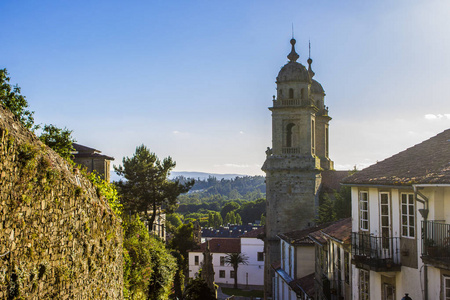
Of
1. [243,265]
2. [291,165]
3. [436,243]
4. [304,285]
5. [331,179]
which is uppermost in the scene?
[291,165]

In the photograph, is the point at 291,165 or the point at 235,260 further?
the point at 235,260

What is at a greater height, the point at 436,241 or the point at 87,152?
the point at 87,152

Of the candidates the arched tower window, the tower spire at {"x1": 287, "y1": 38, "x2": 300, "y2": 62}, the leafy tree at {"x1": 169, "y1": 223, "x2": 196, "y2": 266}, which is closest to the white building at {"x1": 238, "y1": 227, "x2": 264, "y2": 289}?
the leafy tree at {"x1": 169, "y1": 223, "x2": 196, "y2": 266}

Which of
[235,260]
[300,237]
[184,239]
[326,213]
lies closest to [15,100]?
[300,237]

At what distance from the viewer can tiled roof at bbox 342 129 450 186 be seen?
1152 cm

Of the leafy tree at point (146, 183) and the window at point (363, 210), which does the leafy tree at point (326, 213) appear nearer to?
the leafy tree at point (146, 183)

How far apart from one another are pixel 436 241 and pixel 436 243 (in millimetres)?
54

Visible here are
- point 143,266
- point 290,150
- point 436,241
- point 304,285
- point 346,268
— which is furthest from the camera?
point 290,150

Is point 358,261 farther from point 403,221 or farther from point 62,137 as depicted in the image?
point 62,137

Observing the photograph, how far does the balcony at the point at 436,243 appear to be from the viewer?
10.7 metres

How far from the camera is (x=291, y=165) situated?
41.9 meters

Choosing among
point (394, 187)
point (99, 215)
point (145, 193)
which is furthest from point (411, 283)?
point (145, 193)

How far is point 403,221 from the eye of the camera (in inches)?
510

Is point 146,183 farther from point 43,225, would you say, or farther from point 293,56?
point 43,225
